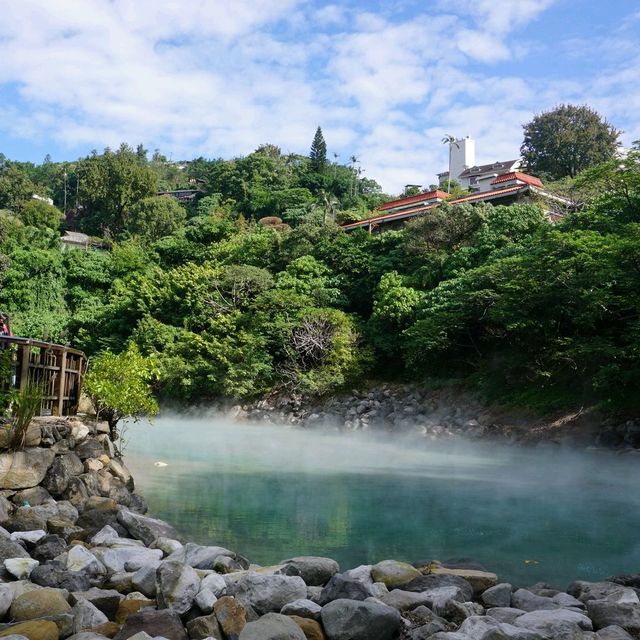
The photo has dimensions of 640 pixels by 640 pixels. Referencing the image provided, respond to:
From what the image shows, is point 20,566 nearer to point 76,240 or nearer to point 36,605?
point 36,605

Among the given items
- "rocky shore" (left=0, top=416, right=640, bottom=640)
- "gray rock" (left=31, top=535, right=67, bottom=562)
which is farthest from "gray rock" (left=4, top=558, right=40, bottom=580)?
"gray rock" (left=31, top=535, right=67, bottom=562)

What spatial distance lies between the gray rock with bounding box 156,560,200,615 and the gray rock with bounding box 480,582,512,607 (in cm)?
197

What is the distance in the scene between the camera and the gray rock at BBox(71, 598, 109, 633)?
399 centimetres

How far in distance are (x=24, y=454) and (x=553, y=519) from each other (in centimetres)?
592

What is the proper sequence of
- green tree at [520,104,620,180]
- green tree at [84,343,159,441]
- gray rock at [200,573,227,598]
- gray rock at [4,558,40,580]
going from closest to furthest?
gray rock at [200,573,227,598]
gray rock at [4,558,40,580]
green tree at [84,343,159,441]
green tree at [520,104,620,180]

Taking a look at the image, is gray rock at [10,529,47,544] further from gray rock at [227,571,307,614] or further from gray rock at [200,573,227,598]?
gray rock at [227,571,307,614]

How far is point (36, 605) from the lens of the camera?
4.14 meters

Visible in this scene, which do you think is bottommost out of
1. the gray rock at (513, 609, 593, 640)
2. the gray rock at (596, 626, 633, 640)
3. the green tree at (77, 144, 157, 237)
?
the gray rock at (596, 626, 633, 640)

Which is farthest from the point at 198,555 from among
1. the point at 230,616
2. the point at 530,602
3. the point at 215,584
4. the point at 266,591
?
the point at 530,602

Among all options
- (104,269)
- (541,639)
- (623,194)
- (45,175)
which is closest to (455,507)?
(541,639)

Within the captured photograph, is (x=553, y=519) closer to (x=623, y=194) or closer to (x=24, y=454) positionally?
(x=24, y=454)

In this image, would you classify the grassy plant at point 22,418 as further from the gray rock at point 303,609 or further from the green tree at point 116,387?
the gray rock at point 303,609

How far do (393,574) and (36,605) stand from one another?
2.46m

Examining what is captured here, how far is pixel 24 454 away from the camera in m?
7.14
